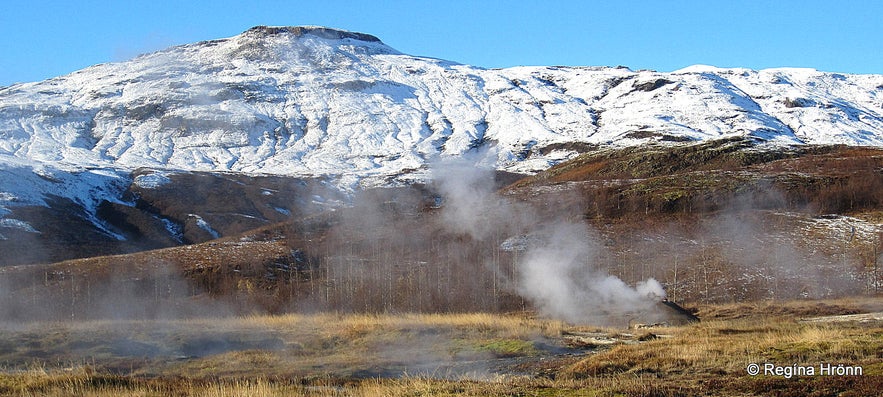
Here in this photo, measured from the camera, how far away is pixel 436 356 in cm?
2503

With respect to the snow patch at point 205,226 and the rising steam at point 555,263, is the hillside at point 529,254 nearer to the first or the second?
the rising steam at point 555,263

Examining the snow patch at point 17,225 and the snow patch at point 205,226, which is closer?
the snow patch at point 17,225

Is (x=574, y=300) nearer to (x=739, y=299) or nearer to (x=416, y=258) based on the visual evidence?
(x=739, y=299)

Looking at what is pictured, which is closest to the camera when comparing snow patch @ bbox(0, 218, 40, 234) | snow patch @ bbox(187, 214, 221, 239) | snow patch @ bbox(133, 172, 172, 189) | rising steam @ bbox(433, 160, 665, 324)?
rising steam @ bbox(433, 160, 665, 324)

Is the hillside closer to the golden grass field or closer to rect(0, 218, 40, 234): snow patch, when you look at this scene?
the golden grass field

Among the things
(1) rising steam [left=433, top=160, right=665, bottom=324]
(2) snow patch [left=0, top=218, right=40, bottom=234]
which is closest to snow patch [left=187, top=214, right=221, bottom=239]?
(2) snow patch [left=0, top=218, right=40, bottom=234]

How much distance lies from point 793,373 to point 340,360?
1424 cm

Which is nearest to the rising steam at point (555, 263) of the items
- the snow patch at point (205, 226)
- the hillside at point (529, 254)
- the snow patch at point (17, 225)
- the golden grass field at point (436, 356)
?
the hillside at point (529, 254)

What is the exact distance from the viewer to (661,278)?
170 feet

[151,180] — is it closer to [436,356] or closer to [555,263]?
Answer: [555,263]

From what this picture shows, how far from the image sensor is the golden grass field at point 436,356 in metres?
14.8

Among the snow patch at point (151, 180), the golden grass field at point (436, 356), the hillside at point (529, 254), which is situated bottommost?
the golden grass field at point (436, 356)

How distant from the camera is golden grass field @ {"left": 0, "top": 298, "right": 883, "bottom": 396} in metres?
14.8

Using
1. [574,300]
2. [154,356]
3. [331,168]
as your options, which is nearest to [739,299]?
[574,300]
